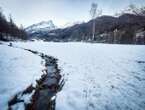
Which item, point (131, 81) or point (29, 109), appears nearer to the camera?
point (29, 109)

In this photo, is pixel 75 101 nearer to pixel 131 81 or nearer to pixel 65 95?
pixel 65 95

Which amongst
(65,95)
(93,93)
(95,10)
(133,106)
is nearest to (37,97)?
(65,95)

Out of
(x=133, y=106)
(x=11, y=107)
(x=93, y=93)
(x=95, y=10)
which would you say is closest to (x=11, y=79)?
(x=11, y=107)

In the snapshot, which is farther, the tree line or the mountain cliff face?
the tree line

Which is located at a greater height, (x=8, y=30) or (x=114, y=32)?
(x=8, y=30)

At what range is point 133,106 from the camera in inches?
229

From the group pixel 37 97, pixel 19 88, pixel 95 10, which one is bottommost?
pixel 37 97

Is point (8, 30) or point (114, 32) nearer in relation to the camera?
point (114, 32)

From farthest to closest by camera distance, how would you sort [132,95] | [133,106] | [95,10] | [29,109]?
[95,10], [132,95], [29,109], [133,106]

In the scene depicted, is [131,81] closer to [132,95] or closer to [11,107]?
[132,95]

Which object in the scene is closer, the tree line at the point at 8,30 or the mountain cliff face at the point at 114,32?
Result: the mountain cliff face at the point at 114,32

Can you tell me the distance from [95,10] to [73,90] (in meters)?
60.2

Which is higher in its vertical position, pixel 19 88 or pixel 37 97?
pixel 19 88

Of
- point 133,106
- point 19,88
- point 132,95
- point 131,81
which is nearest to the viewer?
point 133,106
